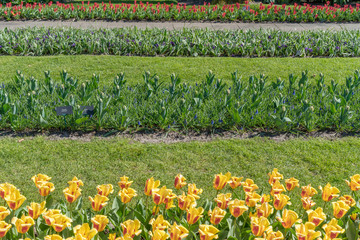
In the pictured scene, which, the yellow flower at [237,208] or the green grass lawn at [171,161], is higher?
the yellow flower at [237,208]

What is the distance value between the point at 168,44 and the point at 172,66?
3.22 ft

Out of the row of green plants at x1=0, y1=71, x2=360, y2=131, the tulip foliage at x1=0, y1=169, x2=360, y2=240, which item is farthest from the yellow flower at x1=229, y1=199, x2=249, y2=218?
the row of green plants at x1=0, y1=71, x2=360, y2=131

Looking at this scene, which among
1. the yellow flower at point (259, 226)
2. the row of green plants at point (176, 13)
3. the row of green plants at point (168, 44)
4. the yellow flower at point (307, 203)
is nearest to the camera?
the yellow flower at point (259, 226)

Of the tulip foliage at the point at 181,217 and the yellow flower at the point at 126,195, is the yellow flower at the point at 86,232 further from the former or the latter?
the yellow flower at the point at 126,195

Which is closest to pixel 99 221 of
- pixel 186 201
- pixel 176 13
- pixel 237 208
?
pixel 186 201

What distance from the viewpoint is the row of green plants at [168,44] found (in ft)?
23.8

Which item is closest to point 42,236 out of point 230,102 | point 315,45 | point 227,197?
point 227,197

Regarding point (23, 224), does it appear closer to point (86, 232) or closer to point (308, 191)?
point (86, 232)

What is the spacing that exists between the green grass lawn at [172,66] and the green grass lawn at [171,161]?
1.89 m

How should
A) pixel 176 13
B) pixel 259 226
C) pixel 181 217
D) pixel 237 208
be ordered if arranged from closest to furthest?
1. pixel 259 226
2. pixel 237 208
3. pixel 181 217
4. pixel 176 13

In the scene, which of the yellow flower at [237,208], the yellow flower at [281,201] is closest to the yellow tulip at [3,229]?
the yellow flower at [237,208]

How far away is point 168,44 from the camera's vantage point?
7336 mm

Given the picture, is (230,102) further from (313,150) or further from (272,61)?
(272,61)

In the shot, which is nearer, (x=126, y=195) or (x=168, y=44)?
(x=126, y=195)
